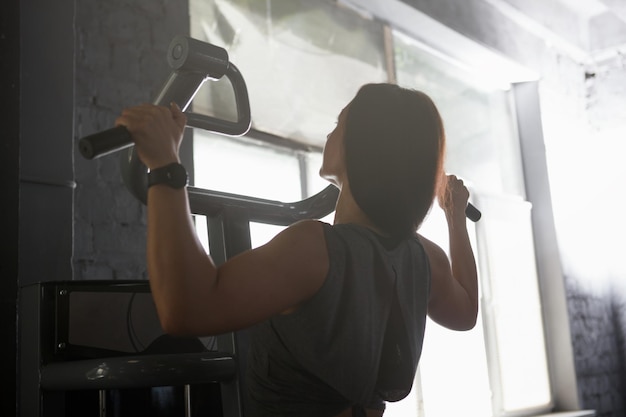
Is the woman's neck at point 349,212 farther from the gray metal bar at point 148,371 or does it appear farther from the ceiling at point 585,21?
the ceiling at point 585,21

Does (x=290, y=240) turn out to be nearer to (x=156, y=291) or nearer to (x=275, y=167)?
(x=156, y=291)

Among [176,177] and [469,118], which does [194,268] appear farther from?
[469,118]

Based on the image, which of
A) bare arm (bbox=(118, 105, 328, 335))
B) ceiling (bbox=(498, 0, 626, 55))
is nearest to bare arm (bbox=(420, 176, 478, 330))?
bare arm (bbox=(118, 105, 328, 335))

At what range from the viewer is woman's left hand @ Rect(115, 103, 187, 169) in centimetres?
80

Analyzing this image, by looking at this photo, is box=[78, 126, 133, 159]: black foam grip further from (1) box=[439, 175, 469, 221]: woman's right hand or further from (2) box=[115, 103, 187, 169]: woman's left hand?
(1) box=[439, 175, 469, 221]: woman's right hand

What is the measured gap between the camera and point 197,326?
78 cm

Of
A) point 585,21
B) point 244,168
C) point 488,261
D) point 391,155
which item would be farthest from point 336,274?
point 585,21

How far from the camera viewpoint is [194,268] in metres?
0.78

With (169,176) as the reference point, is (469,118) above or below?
above

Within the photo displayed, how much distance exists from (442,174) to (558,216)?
3.42 metres

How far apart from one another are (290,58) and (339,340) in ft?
6.73

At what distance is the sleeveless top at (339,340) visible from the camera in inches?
35.1

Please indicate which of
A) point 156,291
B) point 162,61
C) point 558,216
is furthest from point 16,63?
point 558,216

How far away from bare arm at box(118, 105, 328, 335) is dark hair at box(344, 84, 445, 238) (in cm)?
16
